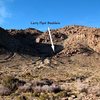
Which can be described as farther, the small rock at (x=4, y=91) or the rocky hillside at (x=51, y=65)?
the rocky hillside at (x=51, y=65)

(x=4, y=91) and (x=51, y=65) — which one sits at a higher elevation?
(x=51, y=65)

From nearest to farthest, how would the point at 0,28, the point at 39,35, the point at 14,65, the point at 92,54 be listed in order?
the point at 14,65 < the point at 92,54 < the point at 0,28 < the point at 39,35

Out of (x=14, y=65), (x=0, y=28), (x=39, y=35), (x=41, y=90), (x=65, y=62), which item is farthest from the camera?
(x=39, y=35)

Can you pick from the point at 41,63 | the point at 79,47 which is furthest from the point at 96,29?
the point at 41,63

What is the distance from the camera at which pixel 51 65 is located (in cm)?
4388

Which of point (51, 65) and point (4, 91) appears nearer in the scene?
point (4, 91)

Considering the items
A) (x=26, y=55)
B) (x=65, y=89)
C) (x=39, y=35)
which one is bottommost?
(x=65, y=89)

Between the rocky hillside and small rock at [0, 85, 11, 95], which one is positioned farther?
the rocky hillside

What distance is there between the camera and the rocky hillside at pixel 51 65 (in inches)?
917

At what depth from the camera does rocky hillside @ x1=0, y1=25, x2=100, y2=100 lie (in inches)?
917

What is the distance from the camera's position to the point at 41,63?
4481 centimetres

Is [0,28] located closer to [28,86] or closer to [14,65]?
[14,65]

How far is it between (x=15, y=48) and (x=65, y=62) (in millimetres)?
9760

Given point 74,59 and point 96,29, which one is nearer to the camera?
point 74,59
